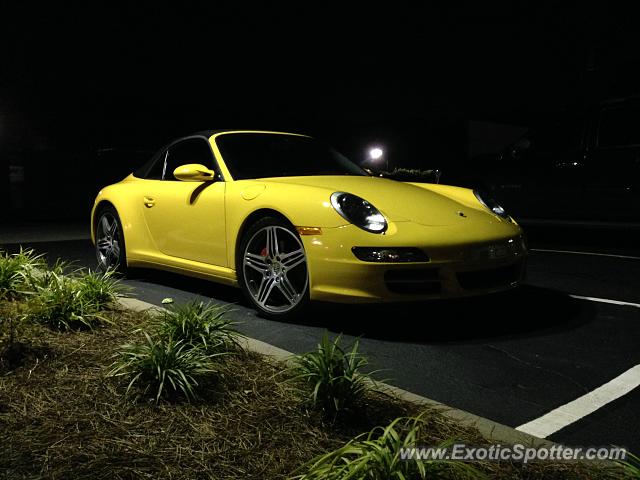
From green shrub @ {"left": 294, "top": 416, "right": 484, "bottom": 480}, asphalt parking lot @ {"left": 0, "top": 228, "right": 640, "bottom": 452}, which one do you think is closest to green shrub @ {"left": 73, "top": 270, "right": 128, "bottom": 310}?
asphalt parking lot @ {"left": 0, "top": 228, "right": 640, "bottom": 452}

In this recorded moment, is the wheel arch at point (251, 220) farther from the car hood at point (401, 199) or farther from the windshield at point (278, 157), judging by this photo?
the windshield at point (278, 157)

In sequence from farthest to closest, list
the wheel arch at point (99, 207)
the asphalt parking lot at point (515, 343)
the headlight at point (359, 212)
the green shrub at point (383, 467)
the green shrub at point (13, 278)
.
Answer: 1. the wheel arch at point (99, 207)
2. the green shrub at point (13, 278)
3. the headlight at point (359, 212)
4. the asphalt parking lot at point (515, 343)
5. the green shrub at point (383, 467)

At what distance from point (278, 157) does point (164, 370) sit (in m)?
2.83

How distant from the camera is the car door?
4617 millimetres

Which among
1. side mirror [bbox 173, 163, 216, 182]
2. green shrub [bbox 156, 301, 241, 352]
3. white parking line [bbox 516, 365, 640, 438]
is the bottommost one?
white parking line [bbox 516, 365, 640, 438]

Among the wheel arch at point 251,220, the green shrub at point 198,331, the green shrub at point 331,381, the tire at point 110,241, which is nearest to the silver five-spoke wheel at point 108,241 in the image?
the tire at point 110,241

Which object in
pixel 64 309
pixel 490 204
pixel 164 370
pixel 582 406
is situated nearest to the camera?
pixel 164 370

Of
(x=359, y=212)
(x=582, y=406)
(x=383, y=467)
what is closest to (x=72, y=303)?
(x=359, y=212)

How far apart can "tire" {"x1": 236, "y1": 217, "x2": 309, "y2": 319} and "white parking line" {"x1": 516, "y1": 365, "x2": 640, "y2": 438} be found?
5.80 feet

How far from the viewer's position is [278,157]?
517cm

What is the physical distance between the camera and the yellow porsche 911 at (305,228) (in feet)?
12.4

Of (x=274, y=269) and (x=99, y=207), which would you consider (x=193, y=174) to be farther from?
(x=99, y=207)

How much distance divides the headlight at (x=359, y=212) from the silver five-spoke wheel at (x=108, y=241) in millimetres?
2617

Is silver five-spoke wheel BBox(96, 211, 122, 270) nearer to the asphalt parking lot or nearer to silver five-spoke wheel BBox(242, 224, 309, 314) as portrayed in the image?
the asphalt parking lot
